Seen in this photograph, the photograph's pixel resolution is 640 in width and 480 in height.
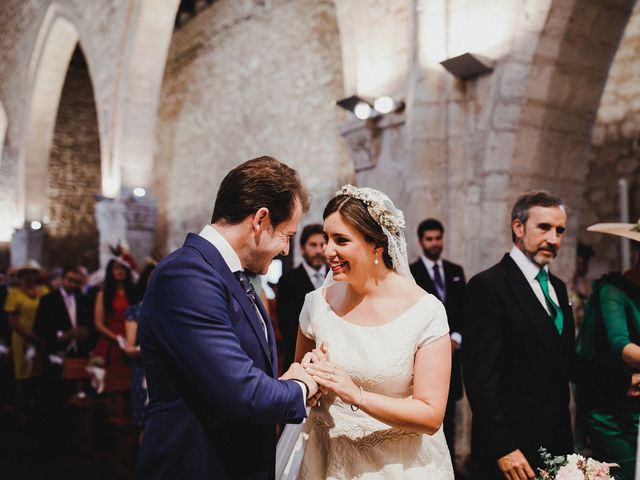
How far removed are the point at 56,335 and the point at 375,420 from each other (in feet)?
17.5

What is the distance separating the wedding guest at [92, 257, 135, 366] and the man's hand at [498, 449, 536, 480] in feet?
12.2

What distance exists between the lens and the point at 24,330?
21.0ft

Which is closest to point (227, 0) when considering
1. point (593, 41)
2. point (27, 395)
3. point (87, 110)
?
point (87, 110)

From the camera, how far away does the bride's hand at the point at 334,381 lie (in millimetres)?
1512

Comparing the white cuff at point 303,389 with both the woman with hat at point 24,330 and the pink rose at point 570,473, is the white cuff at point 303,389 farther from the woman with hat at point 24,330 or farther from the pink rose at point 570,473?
the woman with hat at point 24,330

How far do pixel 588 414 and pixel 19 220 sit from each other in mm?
12820

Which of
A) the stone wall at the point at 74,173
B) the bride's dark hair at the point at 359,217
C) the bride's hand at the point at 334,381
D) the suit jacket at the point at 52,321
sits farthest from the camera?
the stone wall at the point at 74,173

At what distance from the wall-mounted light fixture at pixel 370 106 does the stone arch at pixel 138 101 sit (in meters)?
4.99

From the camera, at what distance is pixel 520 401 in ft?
7.11

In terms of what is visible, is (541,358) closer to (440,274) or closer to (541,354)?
(541,354)

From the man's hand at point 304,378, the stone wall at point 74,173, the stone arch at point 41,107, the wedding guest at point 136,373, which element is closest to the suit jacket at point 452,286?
the wedding guest at point 136,373

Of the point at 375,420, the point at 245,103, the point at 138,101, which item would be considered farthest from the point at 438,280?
the point at 245,103

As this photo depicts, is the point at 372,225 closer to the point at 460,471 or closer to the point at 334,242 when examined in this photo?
the point at 334,242

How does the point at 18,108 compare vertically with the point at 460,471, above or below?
above
